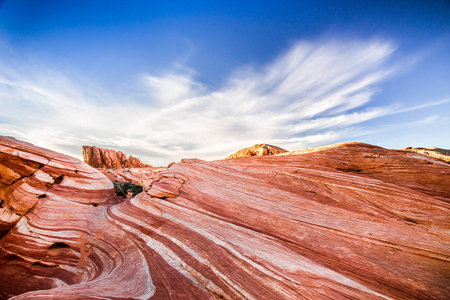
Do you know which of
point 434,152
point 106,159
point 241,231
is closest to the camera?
point 241,231

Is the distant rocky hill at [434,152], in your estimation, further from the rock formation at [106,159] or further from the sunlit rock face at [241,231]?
the rock formation at [106,159]

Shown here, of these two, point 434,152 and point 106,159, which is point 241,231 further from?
point 106,159

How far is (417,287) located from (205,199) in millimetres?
8246

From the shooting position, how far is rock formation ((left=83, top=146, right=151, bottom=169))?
79.9 meters

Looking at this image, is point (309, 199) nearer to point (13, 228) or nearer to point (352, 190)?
point (352, 190)

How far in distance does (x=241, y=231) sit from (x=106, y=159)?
9619cm

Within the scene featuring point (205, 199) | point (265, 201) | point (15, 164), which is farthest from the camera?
point (15, 164)

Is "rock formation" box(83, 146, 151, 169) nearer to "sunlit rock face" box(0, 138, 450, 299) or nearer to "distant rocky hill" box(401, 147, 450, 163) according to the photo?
"sunlit rock face" box(0, 138, 450, 299)

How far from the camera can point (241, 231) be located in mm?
7273

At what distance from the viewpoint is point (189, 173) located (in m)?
11.7

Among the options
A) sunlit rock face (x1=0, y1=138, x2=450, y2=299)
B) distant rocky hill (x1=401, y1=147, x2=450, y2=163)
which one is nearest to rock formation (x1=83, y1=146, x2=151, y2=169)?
sunlit rock face (x1=0, y1=138, x2=450, y2=299)

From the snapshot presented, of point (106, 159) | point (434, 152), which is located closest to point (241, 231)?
point (434, 152)

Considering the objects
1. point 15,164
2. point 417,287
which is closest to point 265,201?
point 417,287

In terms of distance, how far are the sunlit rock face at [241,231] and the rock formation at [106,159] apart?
8103 centimetres
